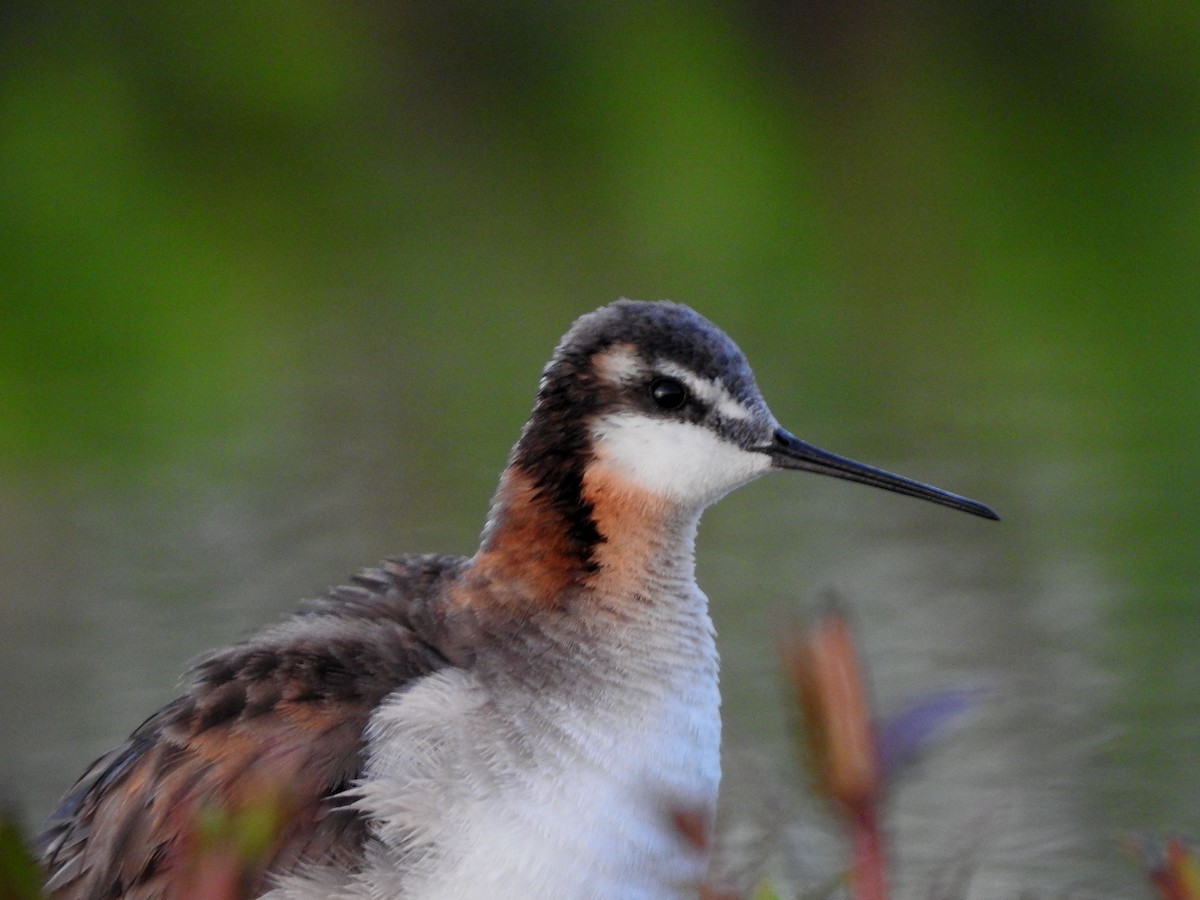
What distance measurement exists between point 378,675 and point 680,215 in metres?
10.2

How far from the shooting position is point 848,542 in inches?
311

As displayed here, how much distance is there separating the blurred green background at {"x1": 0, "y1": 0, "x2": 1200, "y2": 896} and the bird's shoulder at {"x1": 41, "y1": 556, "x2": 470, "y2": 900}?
898 millimetres

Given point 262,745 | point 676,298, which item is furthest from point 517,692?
point 676,298

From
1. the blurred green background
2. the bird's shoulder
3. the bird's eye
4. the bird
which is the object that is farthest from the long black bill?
the bird's shoulder

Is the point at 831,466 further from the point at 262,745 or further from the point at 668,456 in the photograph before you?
the point at 262,745

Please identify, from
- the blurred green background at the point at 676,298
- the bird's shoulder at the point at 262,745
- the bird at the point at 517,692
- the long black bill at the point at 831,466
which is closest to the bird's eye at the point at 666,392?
the bird at the point at 517,692

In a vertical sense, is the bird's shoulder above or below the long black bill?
below

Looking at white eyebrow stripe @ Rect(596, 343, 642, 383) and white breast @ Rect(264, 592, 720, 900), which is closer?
white breast @ Rect(264, 592, 720, 900)

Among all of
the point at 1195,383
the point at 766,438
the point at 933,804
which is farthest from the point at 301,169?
the point at 766,438

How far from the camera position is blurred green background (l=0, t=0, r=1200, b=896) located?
641 centimetres

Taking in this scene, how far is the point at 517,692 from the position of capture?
3.15 metres

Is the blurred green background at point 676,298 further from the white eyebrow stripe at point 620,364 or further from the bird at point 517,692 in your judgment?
the white eyebrow stripe at point 620,364

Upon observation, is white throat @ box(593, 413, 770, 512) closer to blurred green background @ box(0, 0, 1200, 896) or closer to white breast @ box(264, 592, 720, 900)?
white breast @ box(264, 592, 720, 900)

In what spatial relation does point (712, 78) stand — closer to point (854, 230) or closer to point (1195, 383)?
point (854, 230)
